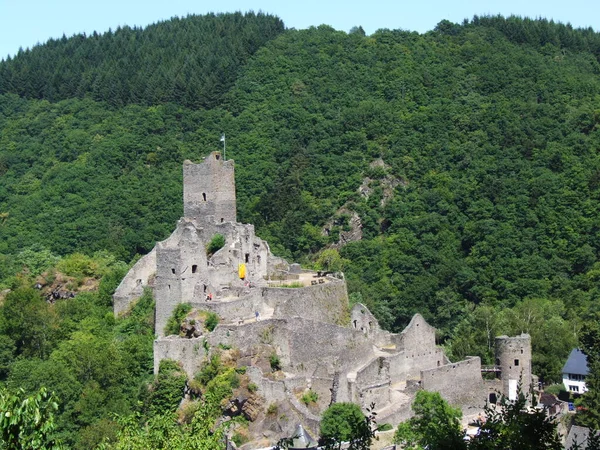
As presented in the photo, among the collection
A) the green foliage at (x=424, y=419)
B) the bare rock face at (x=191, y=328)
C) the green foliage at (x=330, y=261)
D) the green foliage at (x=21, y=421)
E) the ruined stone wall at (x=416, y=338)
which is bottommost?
the green foliage at (x=424, y=419)

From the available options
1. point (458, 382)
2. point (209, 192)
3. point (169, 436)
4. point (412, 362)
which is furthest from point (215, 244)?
point (169, 436)

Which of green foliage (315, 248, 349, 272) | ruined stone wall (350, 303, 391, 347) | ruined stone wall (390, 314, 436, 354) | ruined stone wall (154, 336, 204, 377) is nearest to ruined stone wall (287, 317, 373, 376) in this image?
ruined stone wall (390, 314, 436, 354)

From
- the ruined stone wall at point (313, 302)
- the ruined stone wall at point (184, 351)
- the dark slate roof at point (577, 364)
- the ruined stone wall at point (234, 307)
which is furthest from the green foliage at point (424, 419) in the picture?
the dark slate roof at point (577, 364)

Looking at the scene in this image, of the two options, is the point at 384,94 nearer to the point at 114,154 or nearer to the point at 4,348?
the point at 114,154

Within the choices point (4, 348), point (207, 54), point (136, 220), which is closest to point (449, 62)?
point (207, 54)

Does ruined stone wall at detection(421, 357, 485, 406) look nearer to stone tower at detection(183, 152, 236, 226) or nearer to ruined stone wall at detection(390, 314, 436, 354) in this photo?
ruined stone wall at detection(390, 314, 436, 354)

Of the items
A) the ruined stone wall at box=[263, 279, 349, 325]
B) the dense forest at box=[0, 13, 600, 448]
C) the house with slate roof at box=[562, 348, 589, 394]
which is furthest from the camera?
the dense forest at box=[0, 13, 600, 448]

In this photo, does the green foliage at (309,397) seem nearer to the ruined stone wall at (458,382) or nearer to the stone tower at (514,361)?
the ruined stone wall at (458,382)
